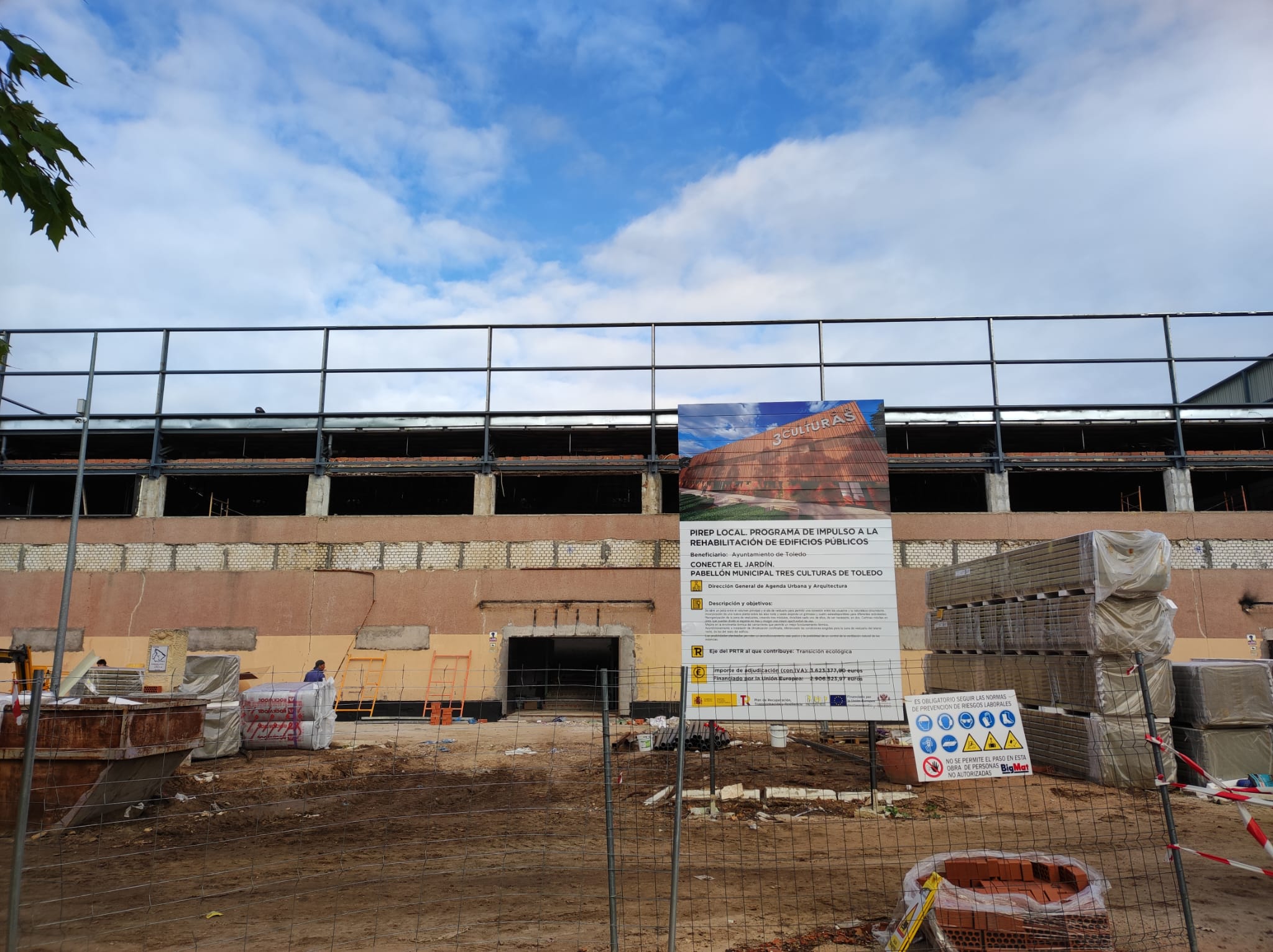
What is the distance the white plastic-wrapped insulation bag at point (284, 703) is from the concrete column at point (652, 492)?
11128mm

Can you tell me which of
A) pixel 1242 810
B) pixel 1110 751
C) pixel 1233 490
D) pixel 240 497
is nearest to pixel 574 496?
pixel 240 497

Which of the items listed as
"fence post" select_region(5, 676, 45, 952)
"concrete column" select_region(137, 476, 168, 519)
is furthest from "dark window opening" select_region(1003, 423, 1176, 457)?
"fence post" select_region(5, 676, 45, 952)

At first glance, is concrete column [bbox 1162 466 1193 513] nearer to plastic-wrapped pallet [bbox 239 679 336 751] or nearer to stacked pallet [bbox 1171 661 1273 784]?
stacked pallet [bbox 1171 661 1273 784]

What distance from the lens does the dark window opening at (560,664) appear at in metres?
23.5

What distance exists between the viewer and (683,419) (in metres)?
10.9

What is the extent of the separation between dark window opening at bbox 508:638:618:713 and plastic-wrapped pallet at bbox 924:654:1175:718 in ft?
36.0

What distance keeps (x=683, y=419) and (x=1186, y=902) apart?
23.4 ft

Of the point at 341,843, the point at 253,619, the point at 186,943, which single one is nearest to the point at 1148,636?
the point at 341,843

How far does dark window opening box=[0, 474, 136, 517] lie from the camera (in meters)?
A: 28.6

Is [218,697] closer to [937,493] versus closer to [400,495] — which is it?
[400,495]

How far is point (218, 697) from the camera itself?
14.1 metres

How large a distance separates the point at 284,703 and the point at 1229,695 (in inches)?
563

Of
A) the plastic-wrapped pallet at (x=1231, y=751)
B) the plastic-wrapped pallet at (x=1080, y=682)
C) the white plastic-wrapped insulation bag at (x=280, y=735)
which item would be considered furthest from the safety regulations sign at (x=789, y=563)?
the white plastic-wrapped insulation bag at (x=280, y=735)

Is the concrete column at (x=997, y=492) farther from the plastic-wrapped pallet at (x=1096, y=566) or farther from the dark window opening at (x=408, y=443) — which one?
the dark window opening at (x=408, y=443)
